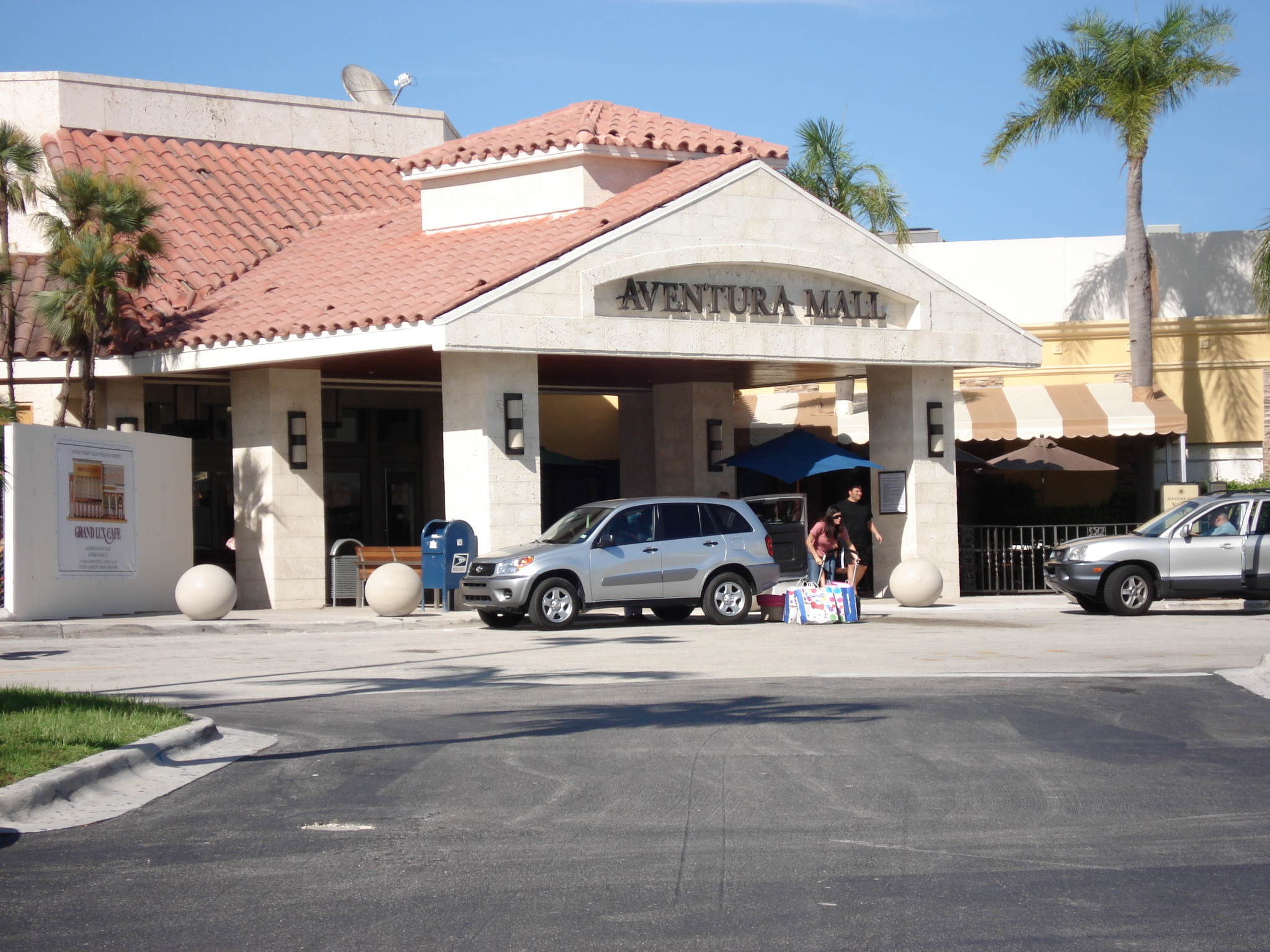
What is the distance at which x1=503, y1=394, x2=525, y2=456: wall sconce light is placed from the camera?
19.7 m

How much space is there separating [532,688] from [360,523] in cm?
1552

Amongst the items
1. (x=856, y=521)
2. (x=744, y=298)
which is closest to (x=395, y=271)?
(x=744, y=298)

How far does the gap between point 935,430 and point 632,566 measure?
751cm

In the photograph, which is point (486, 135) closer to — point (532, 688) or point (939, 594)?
point (939, 594)

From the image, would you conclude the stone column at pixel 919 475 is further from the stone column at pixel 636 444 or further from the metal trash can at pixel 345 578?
the metal trash can at pixel 345 578

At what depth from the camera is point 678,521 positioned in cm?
1852

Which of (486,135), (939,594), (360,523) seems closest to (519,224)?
(486,135)

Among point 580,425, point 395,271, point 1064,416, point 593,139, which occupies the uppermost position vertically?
point 593,139

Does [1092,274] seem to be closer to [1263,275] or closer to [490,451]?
[1263,275]

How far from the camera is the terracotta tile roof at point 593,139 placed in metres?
22.5

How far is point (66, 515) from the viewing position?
1873 cm

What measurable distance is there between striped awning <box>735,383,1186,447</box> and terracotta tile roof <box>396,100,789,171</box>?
6.14m

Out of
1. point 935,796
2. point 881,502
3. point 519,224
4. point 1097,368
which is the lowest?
point 935,796

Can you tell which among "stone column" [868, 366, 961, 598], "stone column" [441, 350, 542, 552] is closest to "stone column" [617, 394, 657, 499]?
"stone column" [868, 366, 961, 598]
